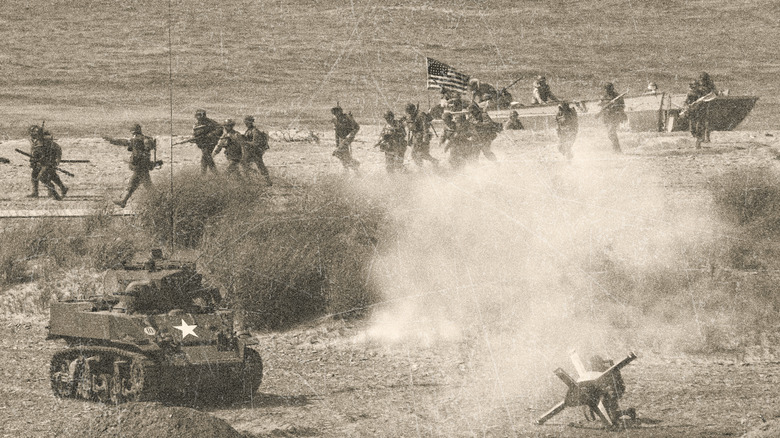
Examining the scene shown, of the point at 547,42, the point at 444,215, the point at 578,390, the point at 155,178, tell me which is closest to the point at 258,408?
the point at 578,390

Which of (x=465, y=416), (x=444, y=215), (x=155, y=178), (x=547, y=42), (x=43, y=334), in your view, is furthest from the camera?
(x=547, y=42)

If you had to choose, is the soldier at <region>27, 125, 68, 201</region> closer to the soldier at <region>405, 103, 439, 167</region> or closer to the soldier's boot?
the soldier's boot

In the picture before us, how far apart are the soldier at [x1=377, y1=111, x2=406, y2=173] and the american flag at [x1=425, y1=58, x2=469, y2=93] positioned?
5371mm

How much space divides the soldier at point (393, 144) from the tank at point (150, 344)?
11.4 metres

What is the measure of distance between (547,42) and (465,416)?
38.0m

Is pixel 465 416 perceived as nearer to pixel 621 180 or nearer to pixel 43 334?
pixel 43 334

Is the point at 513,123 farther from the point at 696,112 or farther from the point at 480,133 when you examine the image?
the point at 480,133

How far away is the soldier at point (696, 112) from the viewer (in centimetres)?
3148

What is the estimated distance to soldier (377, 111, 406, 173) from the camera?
26641mm

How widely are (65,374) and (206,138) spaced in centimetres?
1123

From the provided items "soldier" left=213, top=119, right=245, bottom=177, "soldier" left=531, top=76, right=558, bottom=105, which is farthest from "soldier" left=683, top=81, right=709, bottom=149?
"soldier" left=213, top=119, right=245, bottom=177

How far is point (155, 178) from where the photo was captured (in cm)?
2606

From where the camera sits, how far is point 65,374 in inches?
610

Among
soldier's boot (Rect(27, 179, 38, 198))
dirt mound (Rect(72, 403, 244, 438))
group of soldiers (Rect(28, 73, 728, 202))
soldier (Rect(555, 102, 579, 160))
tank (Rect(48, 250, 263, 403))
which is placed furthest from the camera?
soldier (Rect(555, 102, 579, 160))
